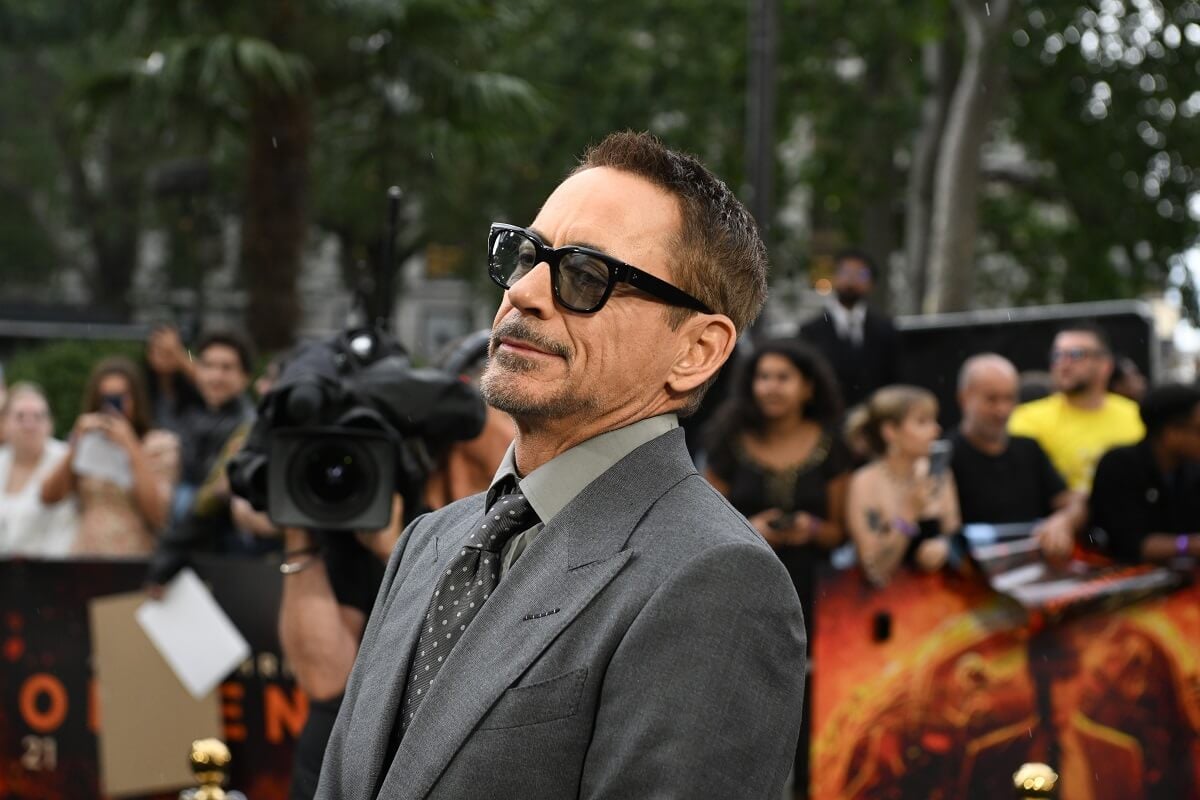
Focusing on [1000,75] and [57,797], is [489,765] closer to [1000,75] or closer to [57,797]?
[57,797]

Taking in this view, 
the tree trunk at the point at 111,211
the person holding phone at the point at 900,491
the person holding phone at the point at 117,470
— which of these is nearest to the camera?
the person holding phone at the point at 900,491

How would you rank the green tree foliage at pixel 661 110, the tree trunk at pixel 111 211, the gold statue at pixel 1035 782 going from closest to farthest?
1. the gold statue at pixel 1035 782
2. the green tree foliage at pixel 661 110
3. the tree trunk at pixel 111 211

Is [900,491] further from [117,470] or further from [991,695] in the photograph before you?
[117,470]

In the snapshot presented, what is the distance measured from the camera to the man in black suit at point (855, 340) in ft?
26.9

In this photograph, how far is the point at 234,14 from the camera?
1497 cm

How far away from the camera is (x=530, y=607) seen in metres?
2.06

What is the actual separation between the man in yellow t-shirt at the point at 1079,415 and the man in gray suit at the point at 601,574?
465cm

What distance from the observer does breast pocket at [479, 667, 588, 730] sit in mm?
1966

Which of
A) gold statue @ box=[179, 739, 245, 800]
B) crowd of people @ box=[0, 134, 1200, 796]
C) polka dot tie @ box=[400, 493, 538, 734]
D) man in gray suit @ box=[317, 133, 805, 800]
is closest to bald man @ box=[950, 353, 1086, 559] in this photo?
crowd of people @ box=[0, 134, 1200, 796]

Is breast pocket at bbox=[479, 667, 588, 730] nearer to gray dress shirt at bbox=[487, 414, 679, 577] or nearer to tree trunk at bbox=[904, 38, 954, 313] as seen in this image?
gray dress shirt at bbox=[487, 414, 679, 577]

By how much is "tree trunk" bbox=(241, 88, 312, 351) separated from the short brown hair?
1345 centimetres

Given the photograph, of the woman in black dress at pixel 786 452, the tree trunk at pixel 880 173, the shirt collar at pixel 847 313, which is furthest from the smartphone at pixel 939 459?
the tree trunk at pixel 880 173

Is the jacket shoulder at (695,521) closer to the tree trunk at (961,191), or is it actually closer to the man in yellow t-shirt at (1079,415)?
the man in yellow t-shirt at (1079,415)

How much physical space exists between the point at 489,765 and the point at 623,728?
0.61 ft
